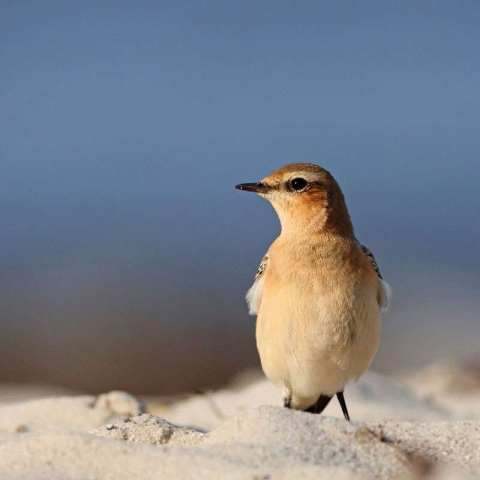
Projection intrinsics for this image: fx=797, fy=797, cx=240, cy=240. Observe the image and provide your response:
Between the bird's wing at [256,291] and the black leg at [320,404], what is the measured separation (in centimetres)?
93

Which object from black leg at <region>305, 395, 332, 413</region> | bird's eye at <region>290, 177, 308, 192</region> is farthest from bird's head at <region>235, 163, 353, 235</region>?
black leg at <region>305, 395, 332, 413</region>

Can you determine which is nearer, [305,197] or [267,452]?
[267,452]

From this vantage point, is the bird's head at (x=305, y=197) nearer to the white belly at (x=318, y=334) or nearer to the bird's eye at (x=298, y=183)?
the bird's eye at (x=298, y=183)

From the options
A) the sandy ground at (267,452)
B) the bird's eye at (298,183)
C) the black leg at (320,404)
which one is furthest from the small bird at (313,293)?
the sandy ground at (267,452)

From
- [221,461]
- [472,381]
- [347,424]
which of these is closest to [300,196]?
[347,424]

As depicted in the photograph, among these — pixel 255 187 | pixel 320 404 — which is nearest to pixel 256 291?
pixel 255 187

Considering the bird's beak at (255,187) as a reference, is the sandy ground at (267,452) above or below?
below

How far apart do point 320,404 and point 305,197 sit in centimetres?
183

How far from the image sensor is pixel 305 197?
6.51m

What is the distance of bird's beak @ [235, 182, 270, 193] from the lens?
262 inches

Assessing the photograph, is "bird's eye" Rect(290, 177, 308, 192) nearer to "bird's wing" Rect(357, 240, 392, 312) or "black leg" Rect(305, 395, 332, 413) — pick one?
"bird's wing" Rect(357, 240, 392, 312)

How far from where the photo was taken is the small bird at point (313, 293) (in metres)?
5.91

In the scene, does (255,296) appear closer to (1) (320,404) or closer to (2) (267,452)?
(1) (320,404)

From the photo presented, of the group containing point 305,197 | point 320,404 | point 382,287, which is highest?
point 305,197
